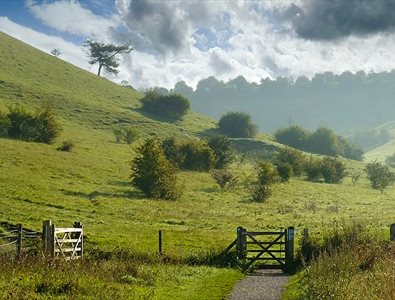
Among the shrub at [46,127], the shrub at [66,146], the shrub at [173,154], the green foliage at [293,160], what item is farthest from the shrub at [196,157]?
the green foliage at [293,160]

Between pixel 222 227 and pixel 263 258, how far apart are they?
13416 mm

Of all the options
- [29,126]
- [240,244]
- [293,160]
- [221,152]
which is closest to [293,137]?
[293,160]

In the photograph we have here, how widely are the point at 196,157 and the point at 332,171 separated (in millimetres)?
30906

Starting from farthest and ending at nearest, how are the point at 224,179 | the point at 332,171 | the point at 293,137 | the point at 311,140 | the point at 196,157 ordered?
the point at 311,140 < the point at 293,137 < the point at 332,171 < the point at 196,157 < the point at 224,179

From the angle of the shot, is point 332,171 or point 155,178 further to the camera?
point 332,171

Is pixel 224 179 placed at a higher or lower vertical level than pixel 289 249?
higher

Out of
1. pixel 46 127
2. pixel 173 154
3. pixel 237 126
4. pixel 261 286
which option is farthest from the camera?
pixel 237 126

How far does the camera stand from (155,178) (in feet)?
183

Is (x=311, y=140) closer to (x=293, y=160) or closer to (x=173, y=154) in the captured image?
(x=293, y=160)

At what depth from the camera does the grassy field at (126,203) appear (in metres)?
24.8

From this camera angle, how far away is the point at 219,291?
65.0 ft

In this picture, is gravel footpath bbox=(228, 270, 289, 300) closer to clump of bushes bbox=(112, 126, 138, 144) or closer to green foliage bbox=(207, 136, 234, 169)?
green foliage bbox=(207, 136, 234, 169)

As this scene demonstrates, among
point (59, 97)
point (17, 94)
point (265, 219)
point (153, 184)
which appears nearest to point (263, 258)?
point (265, 219)

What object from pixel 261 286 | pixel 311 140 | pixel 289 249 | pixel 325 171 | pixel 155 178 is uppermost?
pixel 311 140
